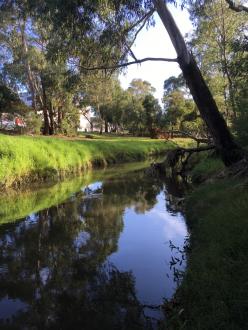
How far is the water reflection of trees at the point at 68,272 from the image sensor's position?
575 cm

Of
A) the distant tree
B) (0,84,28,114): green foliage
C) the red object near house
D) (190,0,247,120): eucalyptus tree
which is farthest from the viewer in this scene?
the distant tree

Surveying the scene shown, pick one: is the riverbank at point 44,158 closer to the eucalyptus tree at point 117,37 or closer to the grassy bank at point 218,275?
the eucalyptus tree at point 117,37

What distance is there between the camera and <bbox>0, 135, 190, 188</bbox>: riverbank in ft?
58.7

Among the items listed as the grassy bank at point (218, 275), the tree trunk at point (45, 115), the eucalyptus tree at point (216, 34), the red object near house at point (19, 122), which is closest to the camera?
the grassy bank at point (218, 275)

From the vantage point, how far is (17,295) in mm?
6637

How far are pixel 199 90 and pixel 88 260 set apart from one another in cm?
691

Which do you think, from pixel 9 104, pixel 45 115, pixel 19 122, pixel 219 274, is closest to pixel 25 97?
pixel 45 115

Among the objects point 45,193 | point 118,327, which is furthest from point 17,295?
point 45,193

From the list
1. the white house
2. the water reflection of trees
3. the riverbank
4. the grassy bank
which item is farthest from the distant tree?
the grassy bank

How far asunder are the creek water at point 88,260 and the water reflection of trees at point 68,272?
0.6 inches

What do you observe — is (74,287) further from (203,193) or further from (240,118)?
(240,118)

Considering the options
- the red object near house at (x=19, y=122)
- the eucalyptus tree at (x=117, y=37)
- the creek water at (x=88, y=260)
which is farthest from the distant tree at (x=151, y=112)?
the creek water at (x=88, y=260)

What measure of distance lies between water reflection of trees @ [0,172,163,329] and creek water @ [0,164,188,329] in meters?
0.01

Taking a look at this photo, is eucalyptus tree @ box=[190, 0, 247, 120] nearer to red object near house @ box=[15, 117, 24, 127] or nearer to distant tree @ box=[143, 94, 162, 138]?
red object near house @ box=[15, 117, 24, 127]
